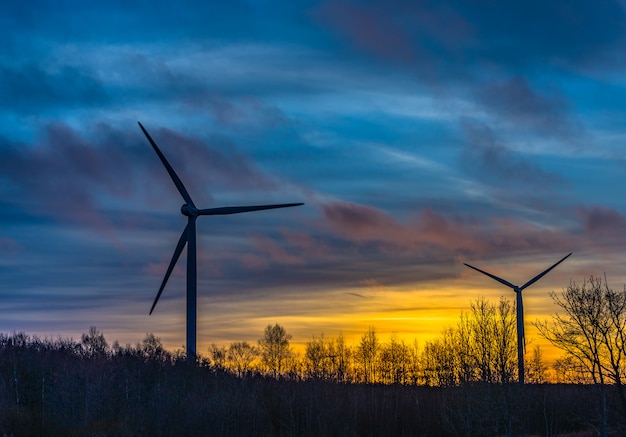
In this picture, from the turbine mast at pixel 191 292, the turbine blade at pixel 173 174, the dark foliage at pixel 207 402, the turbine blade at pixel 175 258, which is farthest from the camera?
the turbine blade at pixel 175 258

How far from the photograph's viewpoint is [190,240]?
5044 cm

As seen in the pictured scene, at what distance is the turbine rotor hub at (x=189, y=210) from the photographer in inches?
1997

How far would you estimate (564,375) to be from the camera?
125ft

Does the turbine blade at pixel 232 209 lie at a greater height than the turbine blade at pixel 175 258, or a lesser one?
greater

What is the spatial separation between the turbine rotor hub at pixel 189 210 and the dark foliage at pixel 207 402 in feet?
27.7

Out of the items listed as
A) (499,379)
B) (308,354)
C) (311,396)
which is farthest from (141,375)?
(308,354)

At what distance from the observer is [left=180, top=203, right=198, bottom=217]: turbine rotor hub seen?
50.7 m

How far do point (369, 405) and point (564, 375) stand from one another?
38.4 ft

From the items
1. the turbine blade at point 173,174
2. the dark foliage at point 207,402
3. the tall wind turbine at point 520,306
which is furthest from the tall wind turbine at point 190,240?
the tall wind turbine at point 520,306

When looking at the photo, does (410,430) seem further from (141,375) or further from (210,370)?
(141,375)

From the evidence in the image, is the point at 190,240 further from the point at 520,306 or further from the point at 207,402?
the point at 520,306

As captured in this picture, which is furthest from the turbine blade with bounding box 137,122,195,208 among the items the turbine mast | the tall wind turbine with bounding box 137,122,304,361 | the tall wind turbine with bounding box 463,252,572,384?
the tall wind turbine with bounding box 463,252,572,384

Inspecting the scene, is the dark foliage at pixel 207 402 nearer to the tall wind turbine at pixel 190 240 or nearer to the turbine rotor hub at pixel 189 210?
the tall wind turbine at pixel 190 240

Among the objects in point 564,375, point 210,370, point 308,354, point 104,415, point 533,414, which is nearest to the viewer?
point 104,415
